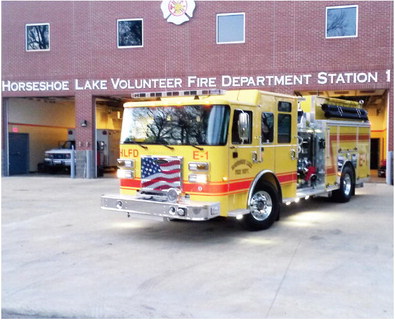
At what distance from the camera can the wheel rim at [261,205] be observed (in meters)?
8.99

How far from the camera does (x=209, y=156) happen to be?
8078 millimetres

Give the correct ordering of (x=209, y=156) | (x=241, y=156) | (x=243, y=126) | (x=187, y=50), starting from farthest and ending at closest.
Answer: (x=187, y=50) → (x=241, y=156) → (x=243, y=126) → (x=209, y=156)

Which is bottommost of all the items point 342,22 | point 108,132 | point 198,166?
point 198,166

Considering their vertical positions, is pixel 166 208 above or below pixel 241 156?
below

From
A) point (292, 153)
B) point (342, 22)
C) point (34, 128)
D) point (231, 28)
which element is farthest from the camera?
point (34, 128)

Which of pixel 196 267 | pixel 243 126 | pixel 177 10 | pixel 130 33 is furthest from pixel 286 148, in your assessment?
pixel 130 33

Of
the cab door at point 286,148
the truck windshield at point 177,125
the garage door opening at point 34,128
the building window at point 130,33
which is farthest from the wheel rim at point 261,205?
the garage door opening at point 34,128

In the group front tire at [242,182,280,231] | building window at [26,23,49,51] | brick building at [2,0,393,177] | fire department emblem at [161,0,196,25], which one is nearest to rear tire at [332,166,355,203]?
front tire at [242,182,280,231]

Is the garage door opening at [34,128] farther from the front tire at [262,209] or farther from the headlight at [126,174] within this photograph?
the front tire at [262,209]

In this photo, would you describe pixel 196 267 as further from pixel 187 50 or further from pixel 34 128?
pixel 34 128

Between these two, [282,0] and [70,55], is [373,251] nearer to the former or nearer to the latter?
[282,0]

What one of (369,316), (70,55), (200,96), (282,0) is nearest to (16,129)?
(70,55)

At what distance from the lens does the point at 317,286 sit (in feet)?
19.2

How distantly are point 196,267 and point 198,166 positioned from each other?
1.94 metres
